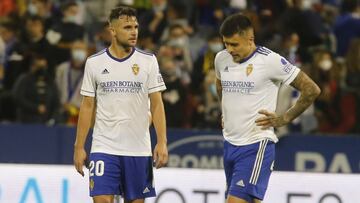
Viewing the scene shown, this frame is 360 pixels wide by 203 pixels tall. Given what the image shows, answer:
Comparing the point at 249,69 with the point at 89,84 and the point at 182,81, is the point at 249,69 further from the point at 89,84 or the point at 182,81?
the point at 182,81

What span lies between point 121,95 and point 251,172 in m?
1.22

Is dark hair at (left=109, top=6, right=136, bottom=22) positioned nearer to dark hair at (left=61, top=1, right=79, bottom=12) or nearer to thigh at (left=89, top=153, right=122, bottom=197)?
thigh at (left=89, top=153, right=122, bottom=197)

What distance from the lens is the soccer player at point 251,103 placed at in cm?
1017

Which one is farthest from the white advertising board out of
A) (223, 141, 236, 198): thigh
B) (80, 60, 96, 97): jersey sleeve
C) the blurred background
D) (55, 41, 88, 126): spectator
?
(55, 41, 88, 126): spectator

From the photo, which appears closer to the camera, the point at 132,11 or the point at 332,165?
the point at 132,11

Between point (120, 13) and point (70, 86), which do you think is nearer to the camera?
point (120, 13)

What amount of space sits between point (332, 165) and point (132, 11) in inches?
263

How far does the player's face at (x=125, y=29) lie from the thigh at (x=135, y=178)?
950 mm

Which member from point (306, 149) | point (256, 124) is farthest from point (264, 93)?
point (306, 149)

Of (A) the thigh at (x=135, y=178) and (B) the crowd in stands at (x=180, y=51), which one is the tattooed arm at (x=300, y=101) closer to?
(A) the thigh at (x=135, y=178)

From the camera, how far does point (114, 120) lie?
33.7 ft

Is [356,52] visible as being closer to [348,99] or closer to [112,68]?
[348,99]

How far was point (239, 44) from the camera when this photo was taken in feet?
33.4

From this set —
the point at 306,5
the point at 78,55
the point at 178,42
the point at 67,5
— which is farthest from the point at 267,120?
the point at 306,5
